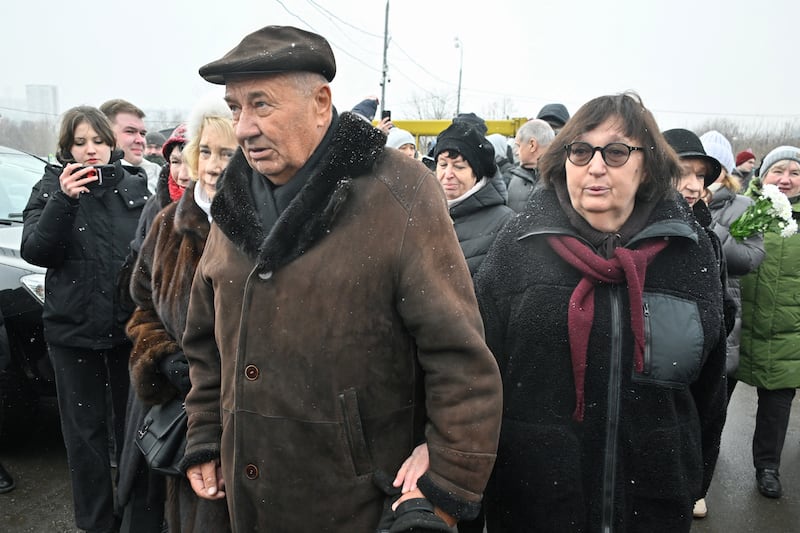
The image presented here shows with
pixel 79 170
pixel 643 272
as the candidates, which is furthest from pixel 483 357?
pixel 79 170

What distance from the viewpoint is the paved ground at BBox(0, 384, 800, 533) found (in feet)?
11.8

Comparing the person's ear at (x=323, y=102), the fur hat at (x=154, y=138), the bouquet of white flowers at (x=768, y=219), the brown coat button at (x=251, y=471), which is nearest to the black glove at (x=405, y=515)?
the brown coat button at (x=251, y=471)

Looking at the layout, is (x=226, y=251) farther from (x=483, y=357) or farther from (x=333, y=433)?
(x=483, y=357)

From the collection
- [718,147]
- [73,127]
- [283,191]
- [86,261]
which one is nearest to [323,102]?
[283,191]

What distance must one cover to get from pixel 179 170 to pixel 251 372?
1.58 meters

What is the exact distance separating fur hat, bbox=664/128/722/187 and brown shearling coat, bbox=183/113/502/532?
6.21 feet

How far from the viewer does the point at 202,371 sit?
6.73 ft

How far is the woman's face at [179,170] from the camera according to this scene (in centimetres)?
289

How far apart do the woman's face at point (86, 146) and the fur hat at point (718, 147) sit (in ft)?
11.6

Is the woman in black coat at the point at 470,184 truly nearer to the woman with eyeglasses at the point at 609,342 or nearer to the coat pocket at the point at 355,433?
the woman with eyeglasses at the point at 609,342

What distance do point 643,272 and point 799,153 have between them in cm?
331

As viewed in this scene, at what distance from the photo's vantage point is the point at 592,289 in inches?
82.0

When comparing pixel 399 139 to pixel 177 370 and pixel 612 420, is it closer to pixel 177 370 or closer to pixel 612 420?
pixel 177 370

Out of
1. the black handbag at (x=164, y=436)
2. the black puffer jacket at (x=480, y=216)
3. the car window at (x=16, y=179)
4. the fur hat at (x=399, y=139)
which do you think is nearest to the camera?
the black handbag at (x=164, y=436)
